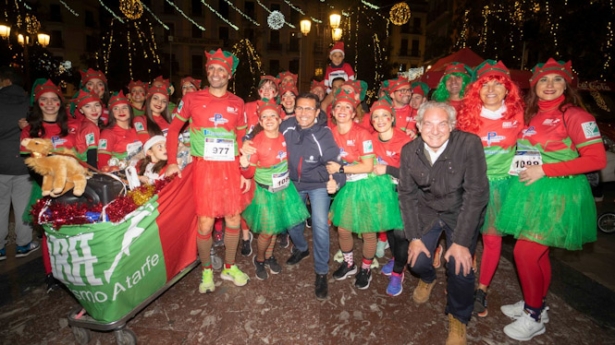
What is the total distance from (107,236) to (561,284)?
16.0ft

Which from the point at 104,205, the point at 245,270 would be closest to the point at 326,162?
the point at 245,270

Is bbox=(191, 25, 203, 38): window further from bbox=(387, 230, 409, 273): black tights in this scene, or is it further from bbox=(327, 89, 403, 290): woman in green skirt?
bbox=(387, 230, 409, 273): black tights

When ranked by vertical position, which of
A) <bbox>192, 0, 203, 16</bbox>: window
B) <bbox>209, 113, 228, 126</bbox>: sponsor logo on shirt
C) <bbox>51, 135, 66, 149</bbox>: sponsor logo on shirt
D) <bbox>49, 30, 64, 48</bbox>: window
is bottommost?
<bbox>51, 135, 66, 149</bbox>: sponsor logo on shirt

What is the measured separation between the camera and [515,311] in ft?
11.3

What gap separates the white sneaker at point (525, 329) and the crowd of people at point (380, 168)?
10mm

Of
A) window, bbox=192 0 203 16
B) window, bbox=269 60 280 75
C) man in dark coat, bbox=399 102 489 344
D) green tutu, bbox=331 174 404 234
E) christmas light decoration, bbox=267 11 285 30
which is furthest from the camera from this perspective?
window, bbox=269 60 280 75

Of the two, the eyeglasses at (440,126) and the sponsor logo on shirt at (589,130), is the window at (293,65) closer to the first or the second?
the eyeglasses at (440,126)

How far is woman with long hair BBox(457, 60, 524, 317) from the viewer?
10.7 feet

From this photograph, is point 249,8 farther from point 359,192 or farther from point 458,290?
point 458,290

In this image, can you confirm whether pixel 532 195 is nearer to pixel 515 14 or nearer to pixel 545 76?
pixel 545 76

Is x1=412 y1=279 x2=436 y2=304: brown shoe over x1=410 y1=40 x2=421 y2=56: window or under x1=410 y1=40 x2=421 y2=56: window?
under

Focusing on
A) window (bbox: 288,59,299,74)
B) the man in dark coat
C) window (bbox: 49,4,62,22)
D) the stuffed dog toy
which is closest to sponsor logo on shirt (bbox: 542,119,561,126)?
the man in dark coat

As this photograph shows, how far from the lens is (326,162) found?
3723 millimetres

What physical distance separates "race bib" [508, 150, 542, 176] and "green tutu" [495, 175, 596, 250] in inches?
7.3
